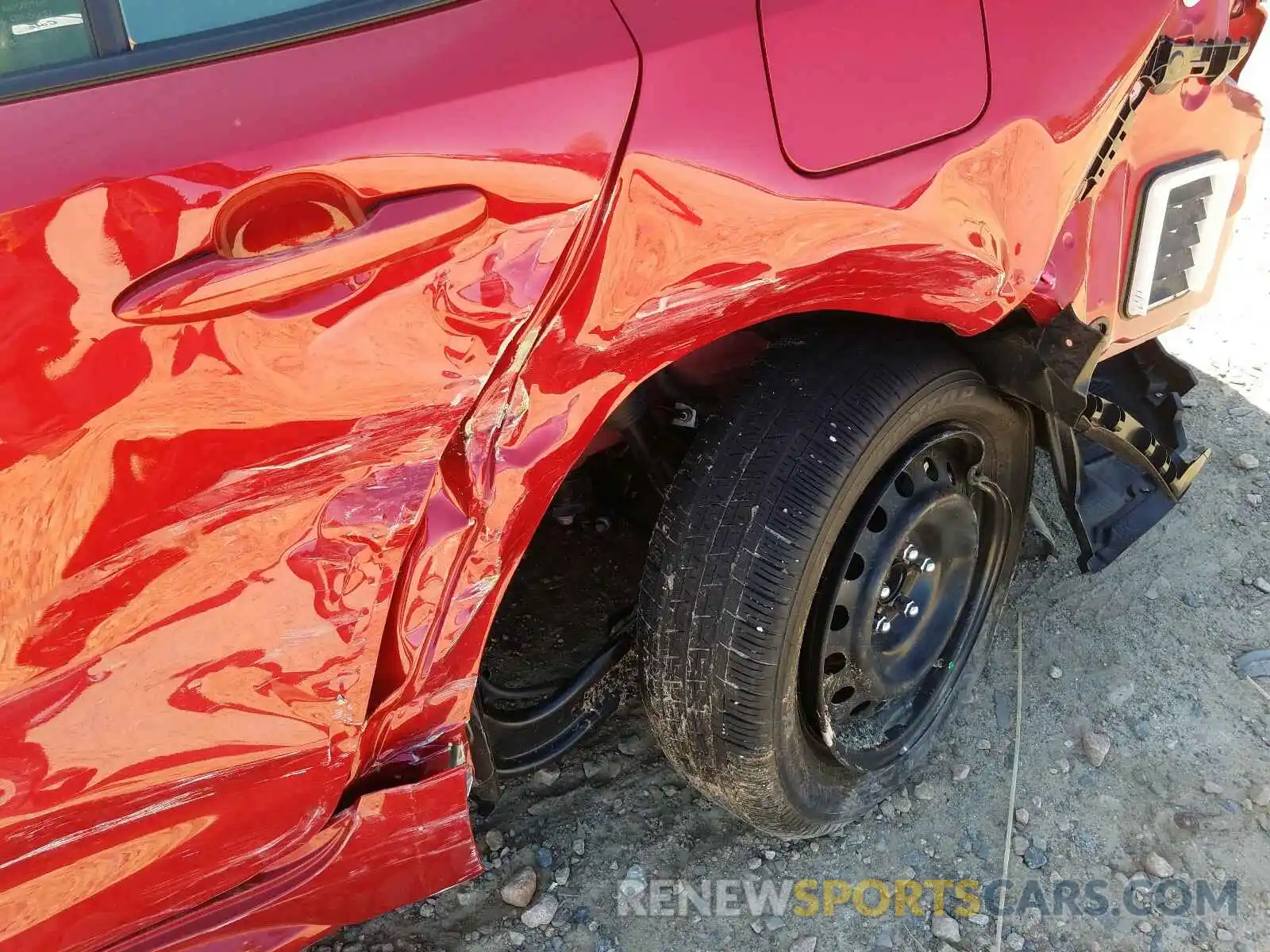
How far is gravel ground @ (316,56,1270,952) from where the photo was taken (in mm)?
1841

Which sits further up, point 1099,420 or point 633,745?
point 1099,420

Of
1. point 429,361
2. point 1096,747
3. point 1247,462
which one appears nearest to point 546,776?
point 1096,747

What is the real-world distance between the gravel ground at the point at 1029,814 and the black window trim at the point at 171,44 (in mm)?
1544

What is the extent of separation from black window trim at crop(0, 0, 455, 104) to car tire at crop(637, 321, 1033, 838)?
0.84 meters

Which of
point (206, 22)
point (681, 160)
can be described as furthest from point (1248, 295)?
point (206, 22)

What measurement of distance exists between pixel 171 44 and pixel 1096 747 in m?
2.12

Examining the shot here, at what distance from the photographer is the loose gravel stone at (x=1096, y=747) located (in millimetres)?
2102

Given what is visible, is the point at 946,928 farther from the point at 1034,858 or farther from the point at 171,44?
the point at 171,44

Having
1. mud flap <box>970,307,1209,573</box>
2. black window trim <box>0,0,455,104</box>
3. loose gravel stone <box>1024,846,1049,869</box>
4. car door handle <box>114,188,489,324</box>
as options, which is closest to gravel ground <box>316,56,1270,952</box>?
loose gravel stone <box>1024,846,1049,869</box>

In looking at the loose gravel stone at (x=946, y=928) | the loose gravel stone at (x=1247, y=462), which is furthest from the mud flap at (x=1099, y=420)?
the loose gravel stone at (x=946, y=928)

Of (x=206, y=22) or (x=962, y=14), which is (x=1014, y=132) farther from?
(x=206, y=22)

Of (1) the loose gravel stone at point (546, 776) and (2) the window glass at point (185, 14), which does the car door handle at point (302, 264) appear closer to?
(2) the window glass at point (185, 14)

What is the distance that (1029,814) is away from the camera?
202 cm

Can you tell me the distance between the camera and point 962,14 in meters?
1.35
